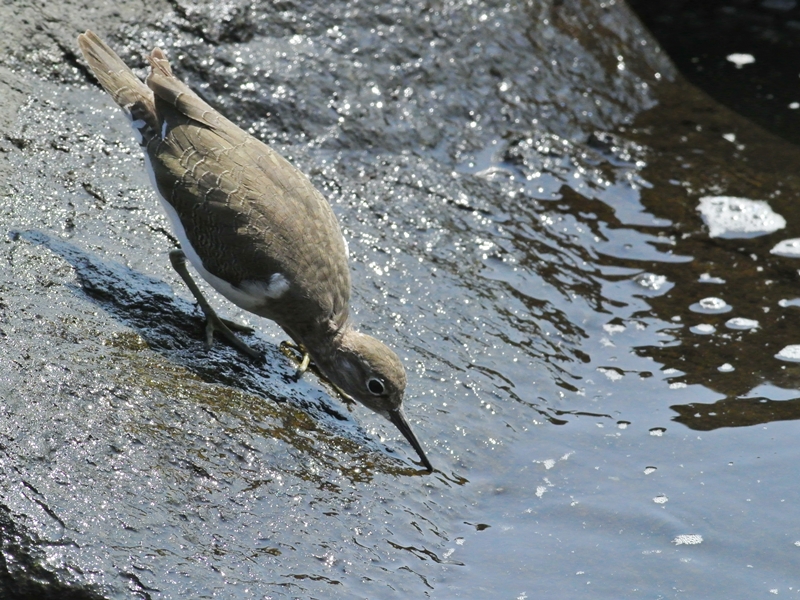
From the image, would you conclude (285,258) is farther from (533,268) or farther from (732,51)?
(732,51)

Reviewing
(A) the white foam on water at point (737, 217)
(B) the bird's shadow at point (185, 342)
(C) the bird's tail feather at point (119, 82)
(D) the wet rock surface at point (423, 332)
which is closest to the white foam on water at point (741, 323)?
(D) the wet rock surface at point (423, 332)

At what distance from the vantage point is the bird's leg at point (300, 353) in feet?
17.3

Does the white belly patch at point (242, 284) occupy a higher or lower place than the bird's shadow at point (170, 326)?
higher

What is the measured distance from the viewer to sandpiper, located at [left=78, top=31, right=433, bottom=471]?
15.8ft

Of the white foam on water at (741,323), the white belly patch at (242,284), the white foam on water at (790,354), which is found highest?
the white foam on water at (741,323)

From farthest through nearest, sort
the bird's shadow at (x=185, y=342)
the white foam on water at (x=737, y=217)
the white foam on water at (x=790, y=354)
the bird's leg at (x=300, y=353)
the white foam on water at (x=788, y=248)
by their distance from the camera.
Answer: the white foam on water at (x=737, y=217)
the white foam on water at (x=788, y=248)
the white foam on water at (x=790, y=354)
the bird's leg at (x=300, y=353)
the bird's shadow at (x=185, y=342)

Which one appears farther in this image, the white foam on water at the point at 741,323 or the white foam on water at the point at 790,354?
the white foam on water at the point at 741,323

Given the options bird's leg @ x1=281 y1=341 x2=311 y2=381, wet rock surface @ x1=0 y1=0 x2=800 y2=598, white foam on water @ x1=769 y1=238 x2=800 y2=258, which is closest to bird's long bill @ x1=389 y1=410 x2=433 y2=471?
wet rock surface @ x1=0 y1=0 x2=800 y2=598

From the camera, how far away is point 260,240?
4781 millimetres

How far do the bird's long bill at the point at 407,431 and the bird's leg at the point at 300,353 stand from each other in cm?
65

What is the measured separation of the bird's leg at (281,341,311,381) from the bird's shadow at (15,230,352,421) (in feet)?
0.15

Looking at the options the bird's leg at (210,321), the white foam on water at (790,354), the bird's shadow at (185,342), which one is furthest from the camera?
the white foam on water at (790,354)

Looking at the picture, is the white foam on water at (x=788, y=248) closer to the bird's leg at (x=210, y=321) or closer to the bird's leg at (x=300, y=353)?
the bird's leg at (x=300, y=353)

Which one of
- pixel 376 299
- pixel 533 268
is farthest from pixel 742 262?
pixel 376 299
